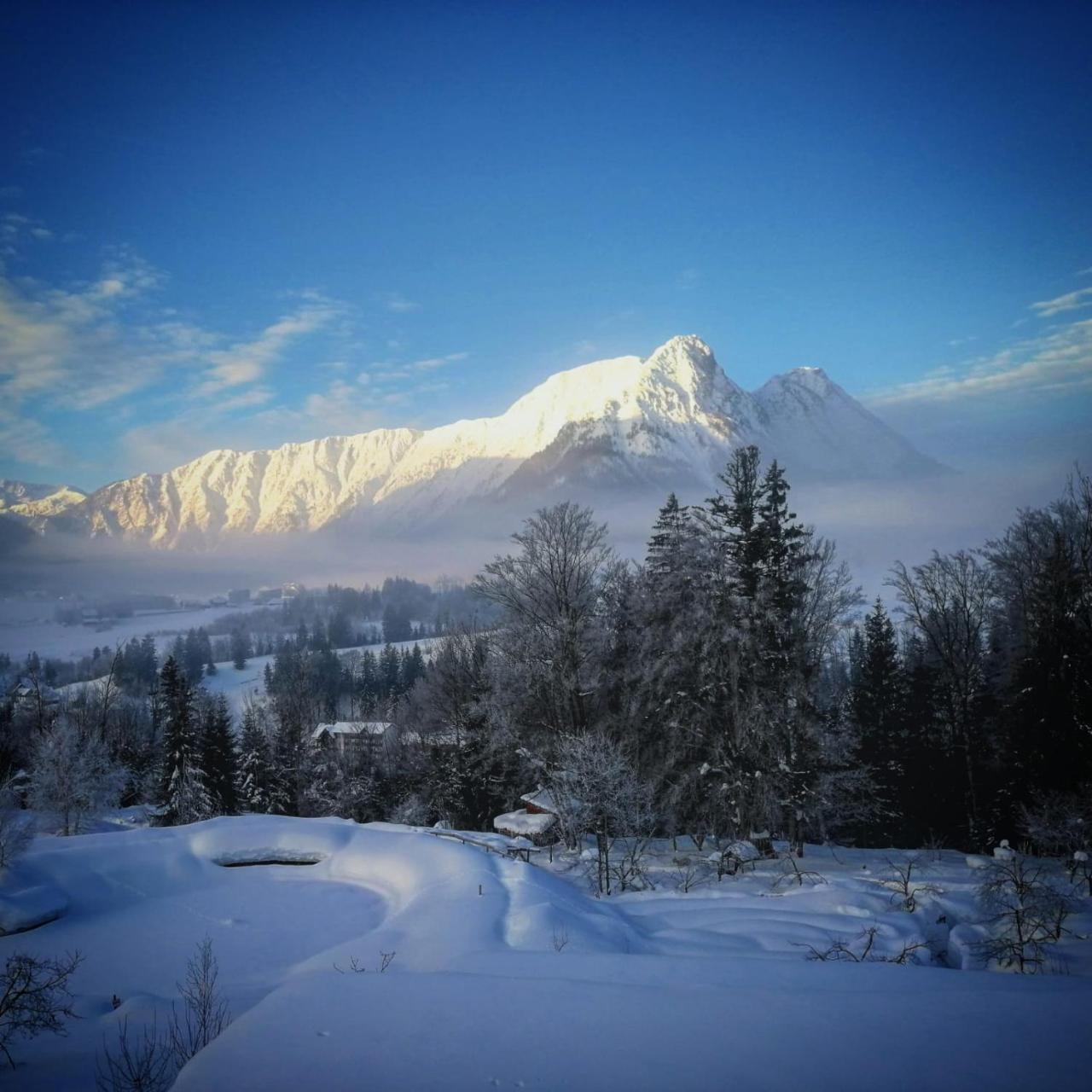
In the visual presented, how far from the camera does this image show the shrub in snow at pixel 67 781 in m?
30.2

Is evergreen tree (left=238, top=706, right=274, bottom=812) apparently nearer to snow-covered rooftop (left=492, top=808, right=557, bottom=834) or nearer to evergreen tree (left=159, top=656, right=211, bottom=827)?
evergreen tree (left=159, top=656, right=211, bottom=827)

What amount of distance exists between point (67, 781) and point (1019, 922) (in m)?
37.9

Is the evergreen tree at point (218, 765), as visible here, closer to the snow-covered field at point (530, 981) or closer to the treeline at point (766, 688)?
the treeline at point (766, 688)

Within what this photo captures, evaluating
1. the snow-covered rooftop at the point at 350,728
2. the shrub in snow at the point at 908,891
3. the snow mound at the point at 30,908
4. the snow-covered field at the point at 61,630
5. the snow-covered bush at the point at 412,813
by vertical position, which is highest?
the snow-covered field at the point at 61,630

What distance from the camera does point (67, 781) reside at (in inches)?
1192

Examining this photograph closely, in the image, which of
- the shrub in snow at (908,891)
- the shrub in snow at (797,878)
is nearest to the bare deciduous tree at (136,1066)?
the shrub in snow at (908,891)

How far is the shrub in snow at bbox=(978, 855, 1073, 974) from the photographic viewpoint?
8695 mm

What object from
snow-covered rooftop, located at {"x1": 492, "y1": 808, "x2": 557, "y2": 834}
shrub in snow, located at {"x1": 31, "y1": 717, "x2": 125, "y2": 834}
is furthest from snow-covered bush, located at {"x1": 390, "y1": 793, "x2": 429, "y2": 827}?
shrub in snow, located at {"x1": 31, "y1": 717, "x2": 125, "y2": 834}

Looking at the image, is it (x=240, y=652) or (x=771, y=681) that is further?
(x=240, y=652)

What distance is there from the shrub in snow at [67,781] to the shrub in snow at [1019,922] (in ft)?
121

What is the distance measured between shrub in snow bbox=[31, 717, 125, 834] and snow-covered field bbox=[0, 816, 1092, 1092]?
14.9 meters

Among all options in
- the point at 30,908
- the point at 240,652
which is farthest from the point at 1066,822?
the point at 240,652

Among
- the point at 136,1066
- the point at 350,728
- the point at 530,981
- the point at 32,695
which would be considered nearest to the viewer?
the point at 530,981

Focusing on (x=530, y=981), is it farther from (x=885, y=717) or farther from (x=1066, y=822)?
(x=885, y=717)
